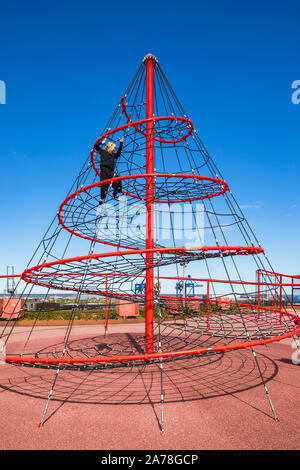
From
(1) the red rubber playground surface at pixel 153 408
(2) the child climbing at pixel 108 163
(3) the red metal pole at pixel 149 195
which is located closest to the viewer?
(1) the red rubber playground surface at pixel 153 408

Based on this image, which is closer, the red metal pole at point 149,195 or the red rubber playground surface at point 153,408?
the red rubber playground surface at point 153,408

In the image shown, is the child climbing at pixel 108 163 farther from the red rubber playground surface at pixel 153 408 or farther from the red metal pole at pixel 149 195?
the red rubber playground surface at pixel 153 408

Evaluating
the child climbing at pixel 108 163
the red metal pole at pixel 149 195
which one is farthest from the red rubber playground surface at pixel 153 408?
the child climbing at pixel 108 163

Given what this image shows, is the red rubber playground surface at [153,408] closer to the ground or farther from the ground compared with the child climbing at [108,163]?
closer to the ground

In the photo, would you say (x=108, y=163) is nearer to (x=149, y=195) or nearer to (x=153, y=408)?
(x=149, y=195)

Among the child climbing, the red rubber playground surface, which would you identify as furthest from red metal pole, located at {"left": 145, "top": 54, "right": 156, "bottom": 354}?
the red rubber playground surface

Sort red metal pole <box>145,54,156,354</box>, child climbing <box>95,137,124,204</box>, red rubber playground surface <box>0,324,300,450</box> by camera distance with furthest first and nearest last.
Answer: child climbing <box>95,137,124,204</box>
red metal pole <box>145,54,156,354</box>
red rubber playground surface <box>0,324,300,450</box>

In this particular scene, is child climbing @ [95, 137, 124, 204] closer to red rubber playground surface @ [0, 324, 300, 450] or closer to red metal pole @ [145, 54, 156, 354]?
red metal pole @ [145, 54, 156, 354]

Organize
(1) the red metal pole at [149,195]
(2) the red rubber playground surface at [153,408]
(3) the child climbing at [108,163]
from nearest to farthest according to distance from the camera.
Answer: (2) the red rubber playground surface at [153,408] → (1) the red metal pole at [149,195] → (3) the child climbing at [108,163]

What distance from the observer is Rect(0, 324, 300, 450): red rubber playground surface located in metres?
3.43

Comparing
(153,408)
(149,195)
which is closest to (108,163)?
(149,195)

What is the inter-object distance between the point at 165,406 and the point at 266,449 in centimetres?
161

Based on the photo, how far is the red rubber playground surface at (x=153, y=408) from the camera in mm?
3430
